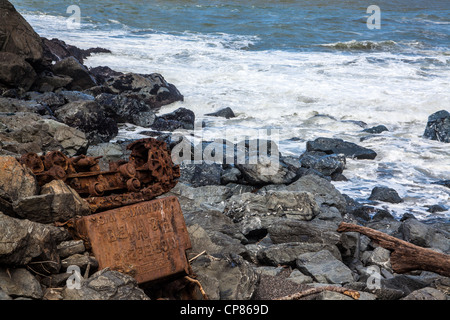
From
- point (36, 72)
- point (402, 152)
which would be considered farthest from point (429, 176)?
point (36, 72)

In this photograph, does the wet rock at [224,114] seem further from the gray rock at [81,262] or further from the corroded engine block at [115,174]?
the gray rock at [81,262]

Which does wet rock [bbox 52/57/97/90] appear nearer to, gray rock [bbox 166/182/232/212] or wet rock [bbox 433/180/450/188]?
gray rock [bbox 166/182/232/212]

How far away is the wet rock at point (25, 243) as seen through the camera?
2.52 m

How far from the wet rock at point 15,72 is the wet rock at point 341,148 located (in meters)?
5.81

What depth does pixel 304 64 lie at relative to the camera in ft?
63.6

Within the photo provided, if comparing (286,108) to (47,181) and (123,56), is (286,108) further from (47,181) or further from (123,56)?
(47,181)

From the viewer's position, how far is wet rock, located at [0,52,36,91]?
9.73 metres

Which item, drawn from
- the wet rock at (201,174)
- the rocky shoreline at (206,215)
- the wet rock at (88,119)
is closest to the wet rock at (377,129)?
the rocky shoreline at (206,215)

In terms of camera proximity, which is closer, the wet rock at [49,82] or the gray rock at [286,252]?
the gray rock at [286,252]

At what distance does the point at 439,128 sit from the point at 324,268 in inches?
343

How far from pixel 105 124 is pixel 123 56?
9.93 metres

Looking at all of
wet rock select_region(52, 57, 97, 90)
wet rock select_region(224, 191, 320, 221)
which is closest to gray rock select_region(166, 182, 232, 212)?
wet rock select_region(224, 191, 320, 221)

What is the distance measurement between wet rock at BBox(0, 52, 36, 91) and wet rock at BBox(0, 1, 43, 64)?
0.31m
